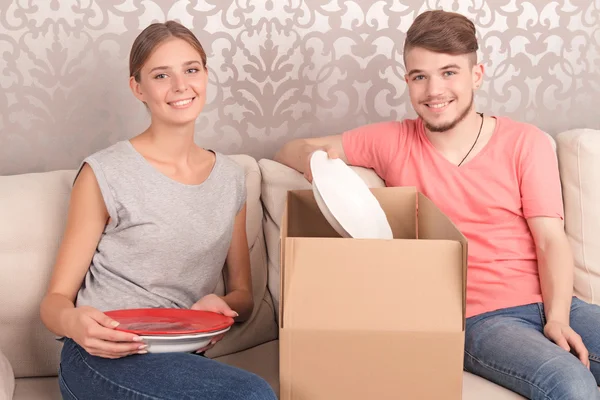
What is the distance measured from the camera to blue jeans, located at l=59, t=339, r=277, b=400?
1.23 m

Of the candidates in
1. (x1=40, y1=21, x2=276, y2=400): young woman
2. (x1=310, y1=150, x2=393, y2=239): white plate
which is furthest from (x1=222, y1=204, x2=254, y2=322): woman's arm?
(x1=310, y1=150, x2=393, y2=239): white plate

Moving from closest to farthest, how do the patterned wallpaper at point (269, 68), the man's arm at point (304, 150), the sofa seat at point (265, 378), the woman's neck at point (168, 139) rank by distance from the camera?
the sofa seat at point (265, 378) → the woman's neck at point (168, 139) → the man's arm at point (304, 150) → the patterned wallpaper at point (269, 68)

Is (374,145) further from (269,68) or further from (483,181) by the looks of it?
(269,68)

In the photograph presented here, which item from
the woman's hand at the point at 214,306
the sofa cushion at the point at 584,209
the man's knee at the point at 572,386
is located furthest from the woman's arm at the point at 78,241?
the sofa cushion at the point at 584,209

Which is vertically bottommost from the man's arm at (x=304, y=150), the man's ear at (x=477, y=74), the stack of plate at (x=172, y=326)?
the stack of plate at (x=172, y=326)

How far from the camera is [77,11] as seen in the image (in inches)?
76.7

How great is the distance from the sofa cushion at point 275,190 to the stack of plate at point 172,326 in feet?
1.59

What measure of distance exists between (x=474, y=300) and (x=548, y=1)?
42.3 inches

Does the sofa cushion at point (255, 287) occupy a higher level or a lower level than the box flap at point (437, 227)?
lower

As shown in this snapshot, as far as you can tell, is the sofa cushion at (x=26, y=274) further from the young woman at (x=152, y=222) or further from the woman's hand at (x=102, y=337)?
the woman's hand at (x=102, y=337)

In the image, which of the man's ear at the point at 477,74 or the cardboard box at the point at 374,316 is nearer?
the cardboard box at the point at 374,316

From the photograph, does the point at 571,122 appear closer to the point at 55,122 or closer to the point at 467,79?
the point at 467,79

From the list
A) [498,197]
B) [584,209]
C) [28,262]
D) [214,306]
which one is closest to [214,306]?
[214,306]

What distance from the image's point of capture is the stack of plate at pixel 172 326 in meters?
1.24
